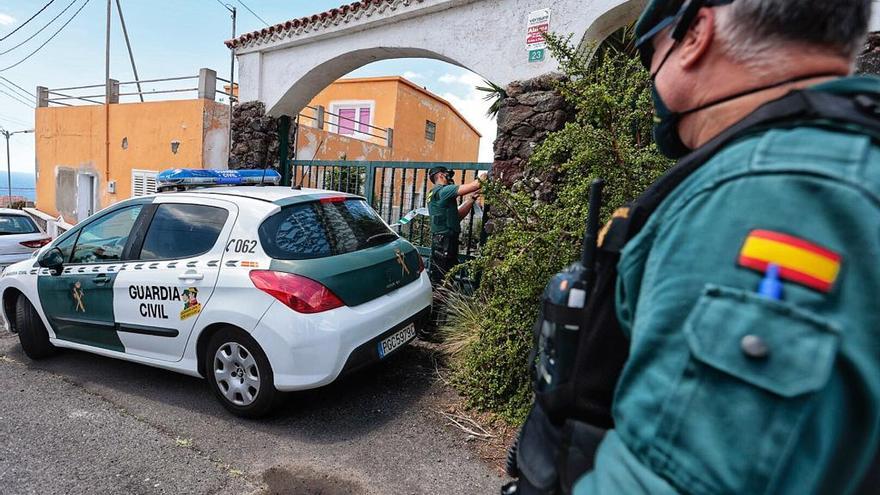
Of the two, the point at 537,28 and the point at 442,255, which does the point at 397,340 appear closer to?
the point at 442,255

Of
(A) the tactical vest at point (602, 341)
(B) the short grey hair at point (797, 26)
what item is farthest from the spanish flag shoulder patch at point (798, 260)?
(B) the short grey hair at point (797, 26)

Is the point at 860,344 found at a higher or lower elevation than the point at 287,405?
higher

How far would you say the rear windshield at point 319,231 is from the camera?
10.8 feet

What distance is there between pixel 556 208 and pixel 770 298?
9.15 feet

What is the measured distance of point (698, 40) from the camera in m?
0.84

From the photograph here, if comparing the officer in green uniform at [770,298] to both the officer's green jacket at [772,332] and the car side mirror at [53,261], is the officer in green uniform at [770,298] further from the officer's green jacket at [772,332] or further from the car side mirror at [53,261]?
the car side mirror at [53,261]

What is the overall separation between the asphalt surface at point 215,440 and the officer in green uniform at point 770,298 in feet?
7.45

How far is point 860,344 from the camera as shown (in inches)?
23.0

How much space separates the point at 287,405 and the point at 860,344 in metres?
3.48

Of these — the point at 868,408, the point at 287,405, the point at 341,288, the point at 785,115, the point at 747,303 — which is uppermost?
the point at 785,115

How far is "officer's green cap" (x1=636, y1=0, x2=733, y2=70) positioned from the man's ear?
15 mm

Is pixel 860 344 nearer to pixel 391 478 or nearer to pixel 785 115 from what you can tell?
pixel 785 115

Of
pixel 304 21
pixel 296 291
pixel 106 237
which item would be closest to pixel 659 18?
pixel 296 291

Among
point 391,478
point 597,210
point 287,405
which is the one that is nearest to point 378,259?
point 287,405
